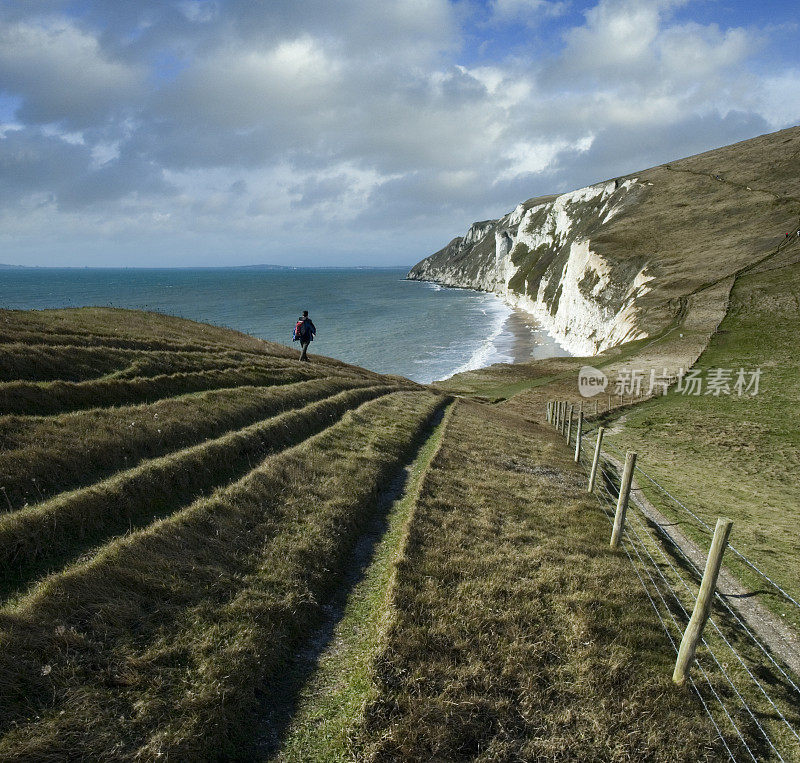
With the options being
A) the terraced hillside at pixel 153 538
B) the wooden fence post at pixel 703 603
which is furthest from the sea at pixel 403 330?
the wooden fence post at pixel 703 603

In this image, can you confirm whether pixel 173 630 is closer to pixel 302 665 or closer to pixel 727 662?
pixel 302 665

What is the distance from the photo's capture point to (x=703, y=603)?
802 centimetres

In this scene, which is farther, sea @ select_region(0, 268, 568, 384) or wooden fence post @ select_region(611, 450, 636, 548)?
sea @ select_region(0, 268, 568, 384)

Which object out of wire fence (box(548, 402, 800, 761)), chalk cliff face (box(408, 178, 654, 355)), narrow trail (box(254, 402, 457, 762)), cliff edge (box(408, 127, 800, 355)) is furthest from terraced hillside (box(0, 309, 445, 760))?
chalk cliff face (box(408, 178, 654, 355))

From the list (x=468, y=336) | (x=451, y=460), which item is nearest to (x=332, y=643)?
(x=451, y=460)

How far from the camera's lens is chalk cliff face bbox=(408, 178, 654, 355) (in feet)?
237

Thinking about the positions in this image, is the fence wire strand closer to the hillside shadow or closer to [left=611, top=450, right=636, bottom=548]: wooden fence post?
[left=611, top=450, right=636, bottom=548]: wooden fence post

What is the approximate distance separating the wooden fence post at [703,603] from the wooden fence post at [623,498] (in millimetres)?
3716

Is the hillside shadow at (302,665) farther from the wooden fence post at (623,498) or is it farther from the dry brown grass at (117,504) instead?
the wooden fence post at (623,498)

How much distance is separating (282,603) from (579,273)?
9162 cm

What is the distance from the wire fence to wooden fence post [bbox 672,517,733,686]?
12.5 inches

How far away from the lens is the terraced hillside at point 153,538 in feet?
20.5

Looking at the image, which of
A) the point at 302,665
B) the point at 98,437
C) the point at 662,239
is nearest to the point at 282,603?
the point at 302,665

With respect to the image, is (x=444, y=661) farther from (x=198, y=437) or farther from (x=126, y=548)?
(x=198, y=437)
